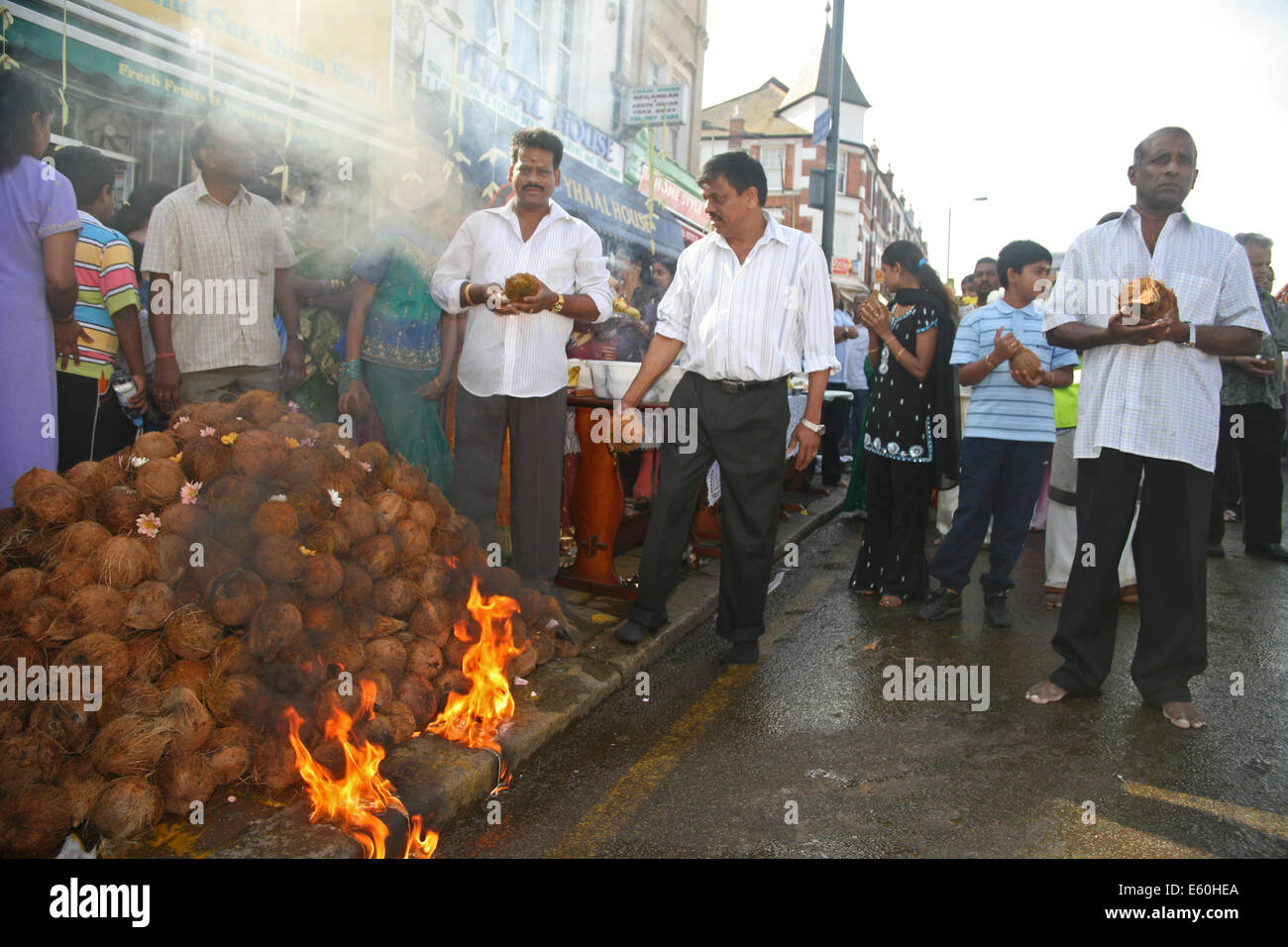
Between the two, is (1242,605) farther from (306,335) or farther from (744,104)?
(744,104)

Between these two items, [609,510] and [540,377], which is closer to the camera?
[540,377]

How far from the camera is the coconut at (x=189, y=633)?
8.82 feet

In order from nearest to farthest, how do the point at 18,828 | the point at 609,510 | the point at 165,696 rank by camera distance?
1. the point at 18,828
2. the point at 165,696
3. the point at 609,510

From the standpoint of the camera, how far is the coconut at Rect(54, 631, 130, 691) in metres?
2.54

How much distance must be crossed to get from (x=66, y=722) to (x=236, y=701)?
1.43 ft

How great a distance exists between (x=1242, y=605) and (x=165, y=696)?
5.85m

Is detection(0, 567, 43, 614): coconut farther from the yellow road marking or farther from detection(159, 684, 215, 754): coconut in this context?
the yellow road marking

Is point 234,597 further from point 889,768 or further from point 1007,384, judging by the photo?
point 1007,384

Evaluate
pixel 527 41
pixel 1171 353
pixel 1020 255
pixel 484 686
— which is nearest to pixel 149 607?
pixel 484 686

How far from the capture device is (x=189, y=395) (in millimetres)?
4105

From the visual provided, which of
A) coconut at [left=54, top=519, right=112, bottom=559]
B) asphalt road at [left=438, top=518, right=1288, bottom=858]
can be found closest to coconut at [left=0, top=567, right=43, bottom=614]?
coconut at [left=54, top=519, right=112, bottom=559]

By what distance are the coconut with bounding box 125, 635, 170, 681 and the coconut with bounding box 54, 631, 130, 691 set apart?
3cm
